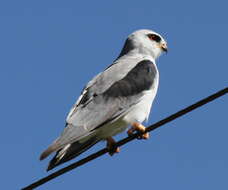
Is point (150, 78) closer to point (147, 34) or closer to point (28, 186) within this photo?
point (147, 34)

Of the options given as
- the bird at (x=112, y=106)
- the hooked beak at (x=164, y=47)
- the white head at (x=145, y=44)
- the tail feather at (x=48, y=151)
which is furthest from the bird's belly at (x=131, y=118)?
the hooked beak at (x=164, y=47)

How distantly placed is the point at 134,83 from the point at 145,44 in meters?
1.59

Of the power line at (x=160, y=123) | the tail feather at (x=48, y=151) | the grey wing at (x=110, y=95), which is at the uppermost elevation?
the grey wing at (x=110, y=95)

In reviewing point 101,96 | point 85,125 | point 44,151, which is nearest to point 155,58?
point 101,96

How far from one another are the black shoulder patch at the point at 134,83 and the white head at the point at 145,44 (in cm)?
118

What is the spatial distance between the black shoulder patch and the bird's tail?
562 mm

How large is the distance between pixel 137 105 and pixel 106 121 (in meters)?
0.55

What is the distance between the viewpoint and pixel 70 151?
5930 millimetres

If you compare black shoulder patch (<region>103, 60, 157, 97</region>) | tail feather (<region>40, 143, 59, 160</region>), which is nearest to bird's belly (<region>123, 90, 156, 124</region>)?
black shoulder patch (<region>103, 60, 157, 97</region>)

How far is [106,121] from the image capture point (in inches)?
239

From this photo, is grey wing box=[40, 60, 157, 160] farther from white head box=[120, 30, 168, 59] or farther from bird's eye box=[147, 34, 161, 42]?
bird's eye box=[147, 34, 161, 42]

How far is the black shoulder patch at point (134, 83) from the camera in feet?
21.3

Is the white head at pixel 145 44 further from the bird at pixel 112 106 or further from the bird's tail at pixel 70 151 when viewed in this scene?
the bird's tail at pixel 70 151

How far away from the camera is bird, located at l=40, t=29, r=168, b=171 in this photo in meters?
5.90
